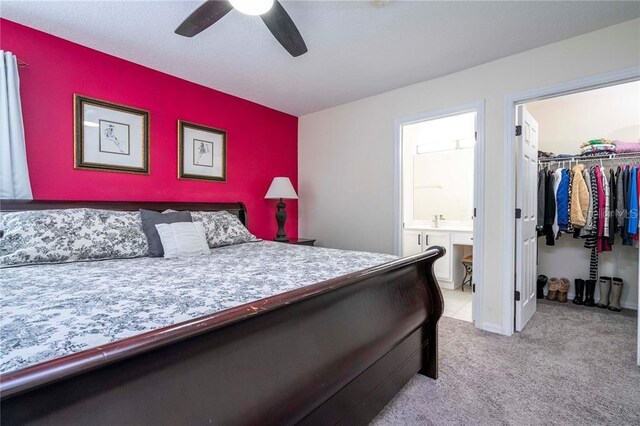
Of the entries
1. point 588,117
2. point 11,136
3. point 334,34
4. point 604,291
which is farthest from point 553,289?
point 11,136

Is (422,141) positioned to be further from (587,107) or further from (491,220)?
(491,220)

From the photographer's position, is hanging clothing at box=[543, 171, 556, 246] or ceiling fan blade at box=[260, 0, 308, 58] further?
hanging clothing at box=[543, 171, 556, 246]

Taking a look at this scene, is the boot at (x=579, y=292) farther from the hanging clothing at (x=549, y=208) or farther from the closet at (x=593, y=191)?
the hanging clothing at (x=549, y=208)

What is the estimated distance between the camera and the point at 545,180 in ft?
11.2

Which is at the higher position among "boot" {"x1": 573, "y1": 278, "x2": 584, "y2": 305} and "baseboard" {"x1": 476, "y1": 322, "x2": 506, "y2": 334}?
"boot" {"x1": 573, "y1": 278, "x2": 584, "y2": 305}

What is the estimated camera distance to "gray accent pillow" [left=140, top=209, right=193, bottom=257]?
85.8 inches

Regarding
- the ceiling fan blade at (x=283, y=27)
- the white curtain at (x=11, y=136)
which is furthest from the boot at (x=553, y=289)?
the white curtain at (x=11, y=136)

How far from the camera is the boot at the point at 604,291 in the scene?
325 cm

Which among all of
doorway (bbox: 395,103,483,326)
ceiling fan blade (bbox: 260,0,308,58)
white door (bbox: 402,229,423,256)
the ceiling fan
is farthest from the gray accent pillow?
white door (bbox: 402,229,423,256)

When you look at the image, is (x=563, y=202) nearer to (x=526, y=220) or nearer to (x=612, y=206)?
(x=612, y=206)

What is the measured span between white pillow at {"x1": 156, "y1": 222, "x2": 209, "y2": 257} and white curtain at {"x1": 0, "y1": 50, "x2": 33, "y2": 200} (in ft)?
3.02

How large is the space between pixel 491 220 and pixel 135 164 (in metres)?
3.26

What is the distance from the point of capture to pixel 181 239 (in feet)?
7.13

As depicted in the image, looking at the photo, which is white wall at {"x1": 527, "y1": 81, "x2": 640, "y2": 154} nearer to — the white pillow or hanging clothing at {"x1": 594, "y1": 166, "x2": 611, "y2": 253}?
hanging clothing at {"x1": 594, "y1": 166, "x2": 611, "y2": 253}
